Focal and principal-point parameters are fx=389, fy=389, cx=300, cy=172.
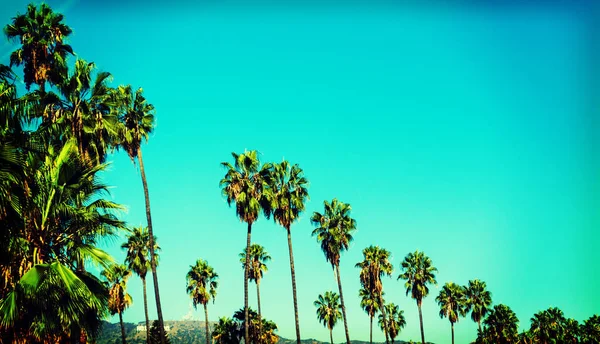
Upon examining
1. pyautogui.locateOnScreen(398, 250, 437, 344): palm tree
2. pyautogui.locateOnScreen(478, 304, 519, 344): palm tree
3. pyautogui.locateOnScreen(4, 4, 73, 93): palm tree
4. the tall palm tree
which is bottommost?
pyautogui.locateOnScreen(478, 304, 519, 344): palm tree

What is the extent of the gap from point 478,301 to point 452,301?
448cm

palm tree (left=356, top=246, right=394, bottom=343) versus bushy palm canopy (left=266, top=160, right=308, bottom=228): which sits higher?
bushy palm canopy (left=266, top=160, right=308, bottom=228)

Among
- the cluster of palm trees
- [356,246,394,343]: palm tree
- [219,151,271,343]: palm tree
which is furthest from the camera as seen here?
[356,246,394,343]: palm tree

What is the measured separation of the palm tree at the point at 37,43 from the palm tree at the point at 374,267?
42.4 metres

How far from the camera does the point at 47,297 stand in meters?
11.9

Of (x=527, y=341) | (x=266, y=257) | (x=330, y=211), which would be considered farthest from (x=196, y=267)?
(x=527, y=341)

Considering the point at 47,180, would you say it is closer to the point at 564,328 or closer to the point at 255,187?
the point at 255,187

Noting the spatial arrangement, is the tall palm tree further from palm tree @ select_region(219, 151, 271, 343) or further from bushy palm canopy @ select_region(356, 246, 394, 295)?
bushy palm canopy @ select_region(356, 246, 394, 295)

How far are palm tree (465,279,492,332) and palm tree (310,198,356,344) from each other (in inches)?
1268

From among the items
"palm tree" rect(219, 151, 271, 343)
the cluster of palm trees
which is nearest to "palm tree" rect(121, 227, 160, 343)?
"palm tree" rect(219, 151, 271, 343)

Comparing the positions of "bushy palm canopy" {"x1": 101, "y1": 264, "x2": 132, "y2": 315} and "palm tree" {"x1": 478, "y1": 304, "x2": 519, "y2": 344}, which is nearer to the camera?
"bushy palm canopy" {"x1": 101, "y1": 264, "x2": 132, "y2": 315}

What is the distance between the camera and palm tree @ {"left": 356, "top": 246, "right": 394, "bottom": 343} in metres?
53.6

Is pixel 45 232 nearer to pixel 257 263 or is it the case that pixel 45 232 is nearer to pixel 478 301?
pixel 257 263

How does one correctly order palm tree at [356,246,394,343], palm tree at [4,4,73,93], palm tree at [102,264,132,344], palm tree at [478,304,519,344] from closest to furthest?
palm tree at [4,4,73,93] → palm tree at [102,264,132,344] → palm tree at [356,246,394,343] → palm tree at [478,304,519,344]
